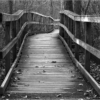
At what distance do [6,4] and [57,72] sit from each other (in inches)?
679

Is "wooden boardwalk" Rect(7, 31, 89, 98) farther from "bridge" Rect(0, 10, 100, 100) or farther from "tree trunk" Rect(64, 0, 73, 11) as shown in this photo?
"tree trunk" Rect(64, 0, 73, 11)

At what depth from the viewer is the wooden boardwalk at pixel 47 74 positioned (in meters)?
6.11

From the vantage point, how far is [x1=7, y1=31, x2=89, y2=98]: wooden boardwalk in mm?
6109

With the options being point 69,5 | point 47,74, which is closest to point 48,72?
point 47,74

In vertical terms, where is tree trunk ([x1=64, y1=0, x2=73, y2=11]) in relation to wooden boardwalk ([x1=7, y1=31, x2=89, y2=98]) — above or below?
above

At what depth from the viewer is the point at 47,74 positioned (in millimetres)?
7609

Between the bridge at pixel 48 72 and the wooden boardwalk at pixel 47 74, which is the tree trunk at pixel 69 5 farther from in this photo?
the bridge at pixel 48 72

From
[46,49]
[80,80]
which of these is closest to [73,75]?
[80,80]

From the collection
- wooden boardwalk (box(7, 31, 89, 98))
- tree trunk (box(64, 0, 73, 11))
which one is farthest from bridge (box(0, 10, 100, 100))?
tree trunk (box(64, 0, 73, 11))

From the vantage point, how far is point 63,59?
30.7 feet

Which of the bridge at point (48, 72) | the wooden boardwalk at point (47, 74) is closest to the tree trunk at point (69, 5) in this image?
the wooden boardwalk at point (47, 74)

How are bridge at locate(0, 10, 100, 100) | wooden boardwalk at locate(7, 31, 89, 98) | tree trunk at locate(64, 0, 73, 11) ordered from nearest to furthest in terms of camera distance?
bridge at locate(0, 10, 100, 100)
wooden boardwalk at locate(7, 31, 89, 98)
tree trunk at locate(64, 0, 73, 11)

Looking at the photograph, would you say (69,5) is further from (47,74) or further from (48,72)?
(47,74)

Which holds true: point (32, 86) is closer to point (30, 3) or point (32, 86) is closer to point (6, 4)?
point (6, 4)
